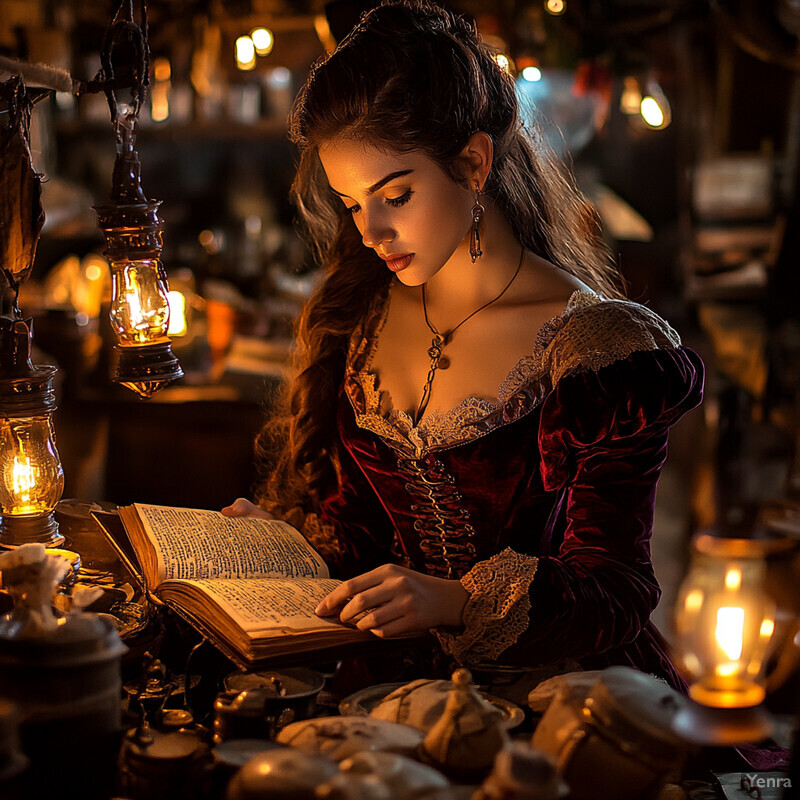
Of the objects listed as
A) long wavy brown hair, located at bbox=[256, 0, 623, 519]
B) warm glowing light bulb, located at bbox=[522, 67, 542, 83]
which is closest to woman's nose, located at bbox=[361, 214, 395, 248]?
long wavy brown hair, located at bbox=[256, 0, 623, 519]

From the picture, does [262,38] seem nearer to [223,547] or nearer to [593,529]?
[223,547]

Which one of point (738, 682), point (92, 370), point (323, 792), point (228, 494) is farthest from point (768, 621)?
point (92, 370)

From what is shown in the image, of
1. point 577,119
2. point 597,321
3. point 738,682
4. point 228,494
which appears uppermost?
point 577,119

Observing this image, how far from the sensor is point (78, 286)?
16.9 feet

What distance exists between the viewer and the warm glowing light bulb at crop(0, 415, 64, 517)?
4.83 ft

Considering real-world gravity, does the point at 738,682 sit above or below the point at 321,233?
below

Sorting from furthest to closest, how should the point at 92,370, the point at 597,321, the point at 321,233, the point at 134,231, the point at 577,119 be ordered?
1. the point at 577,119
2. the point at 92,370
3. the point at 321,233
4. the point at 597,321
5. the point at 134,231

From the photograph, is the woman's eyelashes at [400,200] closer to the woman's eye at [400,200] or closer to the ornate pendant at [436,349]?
the woman's eye at [400,200]

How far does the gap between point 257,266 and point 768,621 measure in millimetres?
4918

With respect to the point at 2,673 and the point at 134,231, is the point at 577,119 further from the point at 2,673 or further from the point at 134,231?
the point at 2,673

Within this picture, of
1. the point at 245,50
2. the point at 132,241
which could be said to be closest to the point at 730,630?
the point at 132,241

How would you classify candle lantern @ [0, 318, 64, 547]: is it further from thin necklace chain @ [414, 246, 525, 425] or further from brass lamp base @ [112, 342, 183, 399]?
thin necklace chain @ [414, 246, 525, 425]

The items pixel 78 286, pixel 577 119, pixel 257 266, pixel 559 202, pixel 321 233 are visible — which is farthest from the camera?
pixel 257 266

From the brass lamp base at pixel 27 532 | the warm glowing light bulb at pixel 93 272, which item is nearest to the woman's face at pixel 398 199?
the brass lamp base at pixel 27 532
